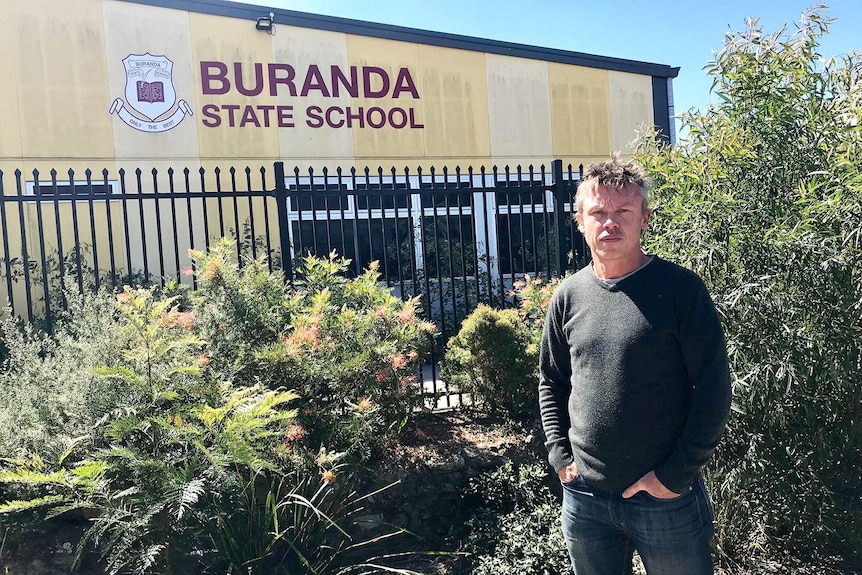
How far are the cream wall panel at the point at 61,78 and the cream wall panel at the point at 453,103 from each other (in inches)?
222

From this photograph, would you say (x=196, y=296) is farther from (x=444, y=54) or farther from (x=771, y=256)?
(x=444, y=54)

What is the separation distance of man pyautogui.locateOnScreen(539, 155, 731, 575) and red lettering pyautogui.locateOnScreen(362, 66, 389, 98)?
982 cm

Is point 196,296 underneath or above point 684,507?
above

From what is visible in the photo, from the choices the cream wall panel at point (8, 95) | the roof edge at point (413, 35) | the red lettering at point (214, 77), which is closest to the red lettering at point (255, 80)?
the red lettering at point (214, 77)

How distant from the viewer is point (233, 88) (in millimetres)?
10461

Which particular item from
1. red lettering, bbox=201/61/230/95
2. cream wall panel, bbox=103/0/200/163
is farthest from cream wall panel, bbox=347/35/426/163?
cream wall panel, bbox=103/0/200/163

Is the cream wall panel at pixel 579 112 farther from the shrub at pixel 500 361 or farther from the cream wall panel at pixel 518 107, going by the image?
the shrub at pixel 500 361

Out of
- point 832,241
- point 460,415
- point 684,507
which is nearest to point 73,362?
point 460,415

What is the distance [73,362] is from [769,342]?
352cm

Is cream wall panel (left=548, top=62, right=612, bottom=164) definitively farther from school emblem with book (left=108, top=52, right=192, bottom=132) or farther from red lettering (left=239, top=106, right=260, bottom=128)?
school emblem with book (left=108, top=52, right=192, bottom=132)

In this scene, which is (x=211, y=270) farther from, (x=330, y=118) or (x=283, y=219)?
(x=330, y=118)

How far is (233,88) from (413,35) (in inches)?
140

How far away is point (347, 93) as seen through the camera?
438 inches

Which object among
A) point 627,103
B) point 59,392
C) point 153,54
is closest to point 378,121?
point 153,54
